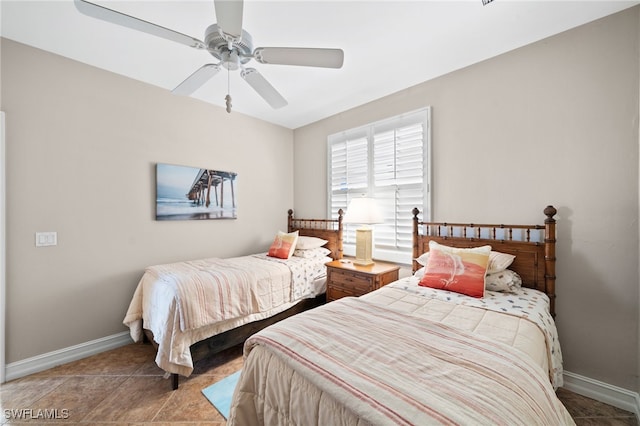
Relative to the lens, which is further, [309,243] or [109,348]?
[309,243]

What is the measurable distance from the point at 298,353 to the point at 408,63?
2584 mm

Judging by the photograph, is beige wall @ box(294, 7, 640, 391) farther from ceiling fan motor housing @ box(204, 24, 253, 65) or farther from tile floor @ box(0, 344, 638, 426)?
ceiling fan motor housing @ box(204, 24, 253, 65)

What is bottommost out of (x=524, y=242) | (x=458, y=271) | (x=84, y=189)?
(x=458, y=271)

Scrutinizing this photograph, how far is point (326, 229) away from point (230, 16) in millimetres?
2780

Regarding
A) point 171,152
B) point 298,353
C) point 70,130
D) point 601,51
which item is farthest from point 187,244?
point 601,51

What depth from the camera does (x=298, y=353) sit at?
3.78 ft

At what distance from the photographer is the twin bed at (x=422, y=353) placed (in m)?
0.87

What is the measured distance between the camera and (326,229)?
3.79 metres

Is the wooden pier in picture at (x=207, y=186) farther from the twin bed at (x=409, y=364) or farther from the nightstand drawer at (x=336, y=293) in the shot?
the twin bed at (x=409, y=364)

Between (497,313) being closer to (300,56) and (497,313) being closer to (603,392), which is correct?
(603,392)

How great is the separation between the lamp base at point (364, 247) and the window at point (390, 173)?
273mm

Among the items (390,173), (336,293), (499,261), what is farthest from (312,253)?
(499,261)

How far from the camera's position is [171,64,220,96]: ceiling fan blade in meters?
1.88

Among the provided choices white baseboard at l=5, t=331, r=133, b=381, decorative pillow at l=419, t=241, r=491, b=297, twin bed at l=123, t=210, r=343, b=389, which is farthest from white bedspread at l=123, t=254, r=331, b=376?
decorative pillow at l=419, t=241, r=491, b=297
